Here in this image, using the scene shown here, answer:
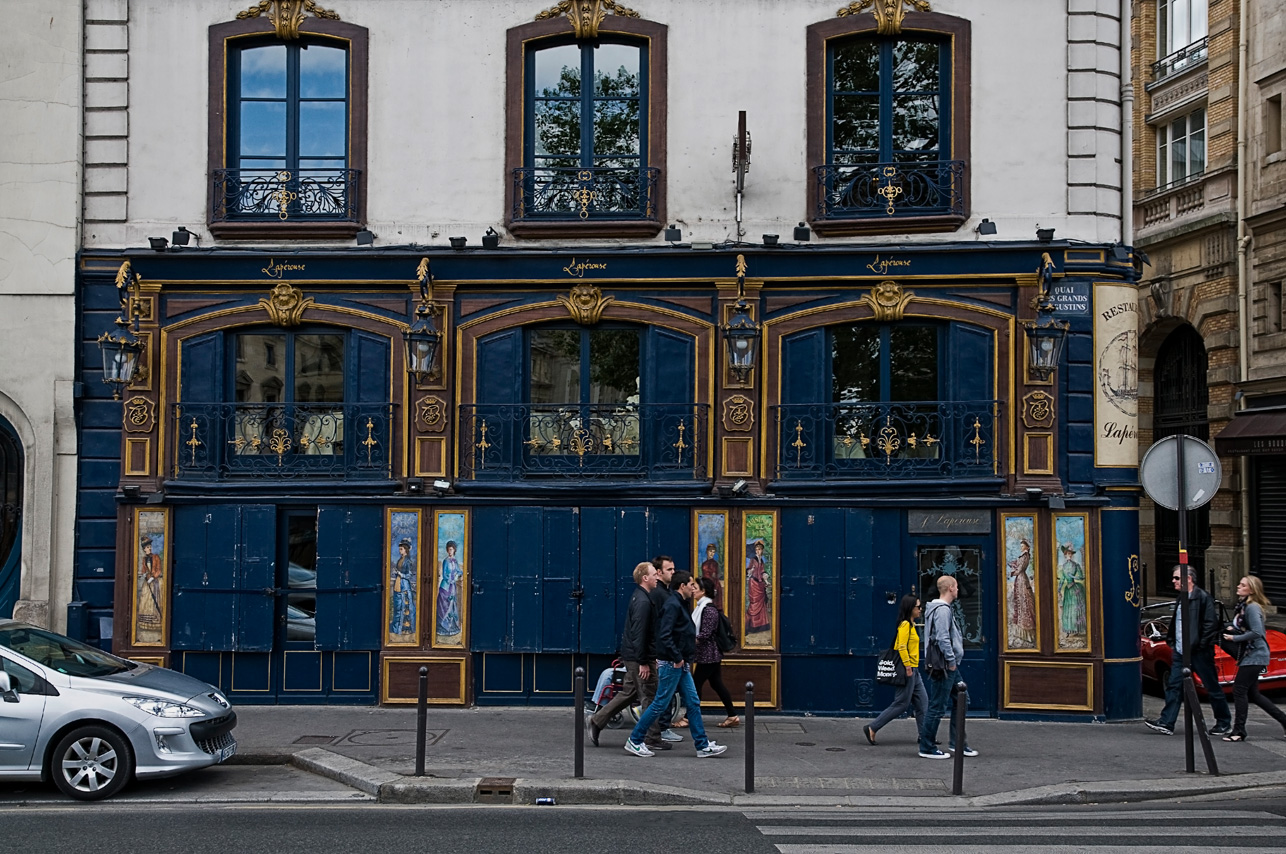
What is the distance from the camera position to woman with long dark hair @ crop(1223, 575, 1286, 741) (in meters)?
13.4

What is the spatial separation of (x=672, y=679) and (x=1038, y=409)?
222 inches

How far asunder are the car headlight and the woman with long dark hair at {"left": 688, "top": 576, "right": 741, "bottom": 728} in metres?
4.95

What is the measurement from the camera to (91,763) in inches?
420

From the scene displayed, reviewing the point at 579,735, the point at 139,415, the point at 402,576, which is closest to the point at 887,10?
the point at 402,576

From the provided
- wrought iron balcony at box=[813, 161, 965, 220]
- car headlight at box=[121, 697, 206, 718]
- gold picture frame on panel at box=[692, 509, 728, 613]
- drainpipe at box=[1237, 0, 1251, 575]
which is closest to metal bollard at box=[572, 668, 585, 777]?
car headlight at box=[121, 697, 206, 718]

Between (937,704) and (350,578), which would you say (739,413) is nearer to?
(937,704)

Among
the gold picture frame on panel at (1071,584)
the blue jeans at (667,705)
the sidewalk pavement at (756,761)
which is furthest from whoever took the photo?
the gold picture frame on panel at (1071,584)

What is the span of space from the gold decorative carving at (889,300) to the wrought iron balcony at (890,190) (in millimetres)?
822

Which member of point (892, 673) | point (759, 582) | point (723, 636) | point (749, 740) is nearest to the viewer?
point (749, 740)

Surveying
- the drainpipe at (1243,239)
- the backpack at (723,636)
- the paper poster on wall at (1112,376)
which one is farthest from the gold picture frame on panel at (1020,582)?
the drainpipe at (1243,239)

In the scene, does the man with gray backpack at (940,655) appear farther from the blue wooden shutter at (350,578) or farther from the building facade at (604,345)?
the blue wooden shutter at (350,578)

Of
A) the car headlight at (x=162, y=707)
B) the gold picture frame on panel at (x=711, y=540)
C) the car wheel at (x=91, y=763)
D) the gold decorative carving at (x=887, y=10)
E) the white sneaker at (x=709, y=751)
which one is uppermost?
the gold decorative carving at (x=887, y=10)

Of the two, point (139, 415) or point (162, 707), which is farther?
point (139, 415)

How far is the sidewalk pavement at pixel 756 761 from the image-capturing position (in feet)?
35.7
